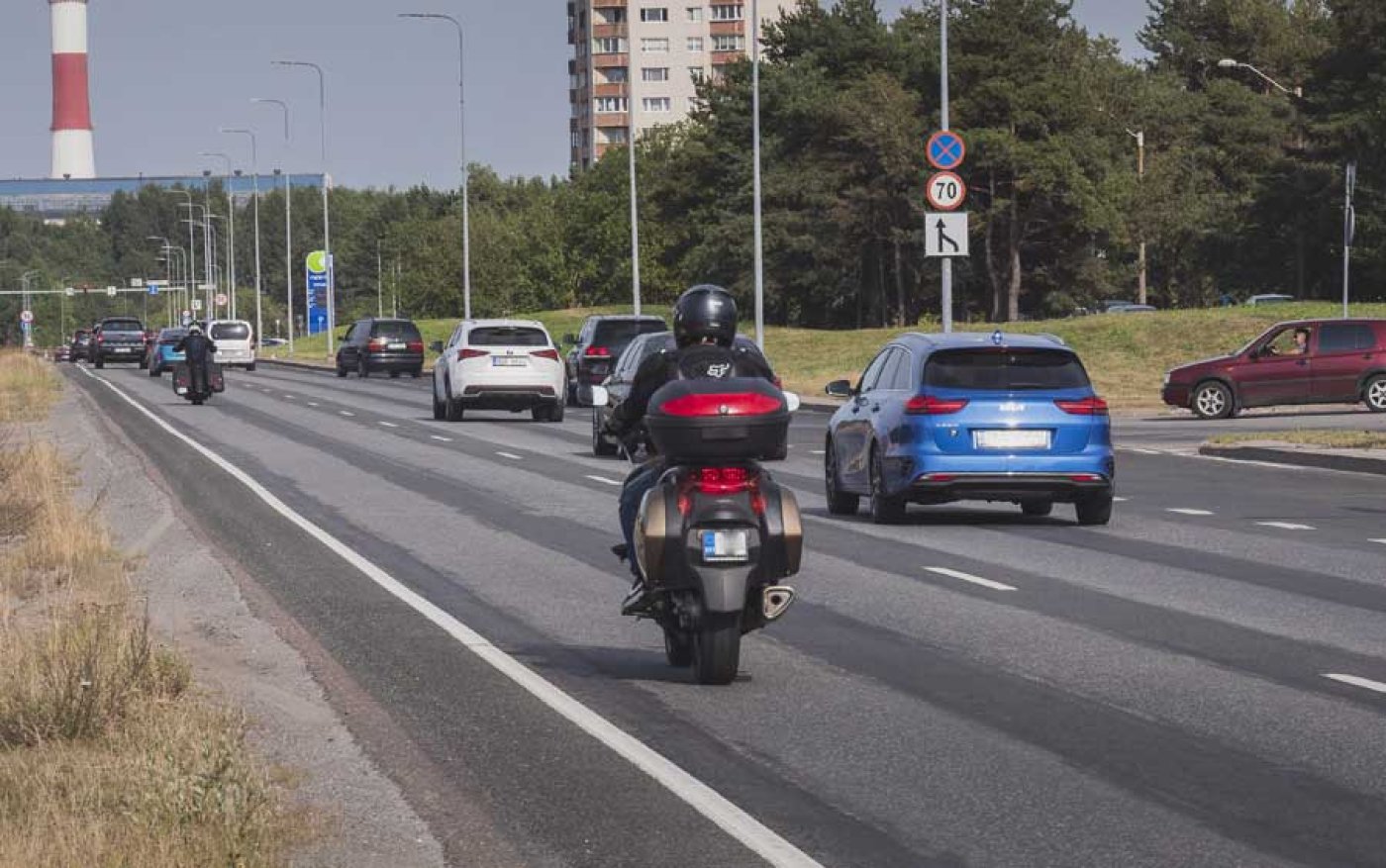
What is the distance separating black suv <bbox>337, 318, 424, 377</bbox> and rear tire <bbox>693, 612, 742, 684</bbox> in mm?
63291

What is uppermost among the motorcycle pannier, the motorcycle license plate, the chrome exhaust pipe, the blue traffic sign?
the blue traffic sign

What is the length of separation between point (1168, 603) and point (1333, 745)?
4.94 meters

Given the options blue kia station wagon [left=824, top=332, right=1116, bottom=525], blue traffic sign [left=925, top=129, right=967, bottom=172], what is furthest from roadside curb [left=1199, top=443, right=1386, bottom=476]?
blue traffic sign [left=925, top=129, right=967, bottom=172]

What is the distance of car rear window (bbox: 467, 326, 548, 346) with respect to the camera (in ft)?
132

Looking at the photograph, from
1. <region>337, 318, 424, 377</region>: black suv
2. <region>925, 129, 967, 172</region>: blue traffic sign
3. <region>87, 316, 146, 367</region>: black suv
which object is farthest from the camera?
<region>87, 316, 146, 367</region>: black suv

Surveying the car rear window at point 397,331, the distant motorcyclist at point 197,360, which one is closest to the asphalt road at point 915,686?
the distant motorcyclist at point 197,360

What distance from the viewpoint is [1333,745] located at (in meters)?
9.10

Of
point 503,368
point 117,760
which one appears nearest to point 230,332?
point 503,368

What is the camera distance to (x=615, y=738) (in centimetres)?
923

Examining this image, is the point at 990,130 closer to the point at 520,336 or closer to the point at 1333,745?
the point at 520,336

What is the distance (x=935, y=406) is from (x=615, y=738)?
10.4m

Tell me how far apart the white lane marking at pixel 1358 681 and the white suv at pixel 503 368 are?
29.6 m

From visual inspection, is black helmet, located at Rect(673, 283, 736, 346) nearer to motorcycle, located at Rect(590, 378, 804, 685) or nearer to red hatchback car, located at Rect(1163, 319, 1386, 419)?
motorcycle, located at Rect(590, 378, 804, 685)

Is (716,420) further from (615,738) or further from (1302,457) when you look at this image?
(1302,457)
